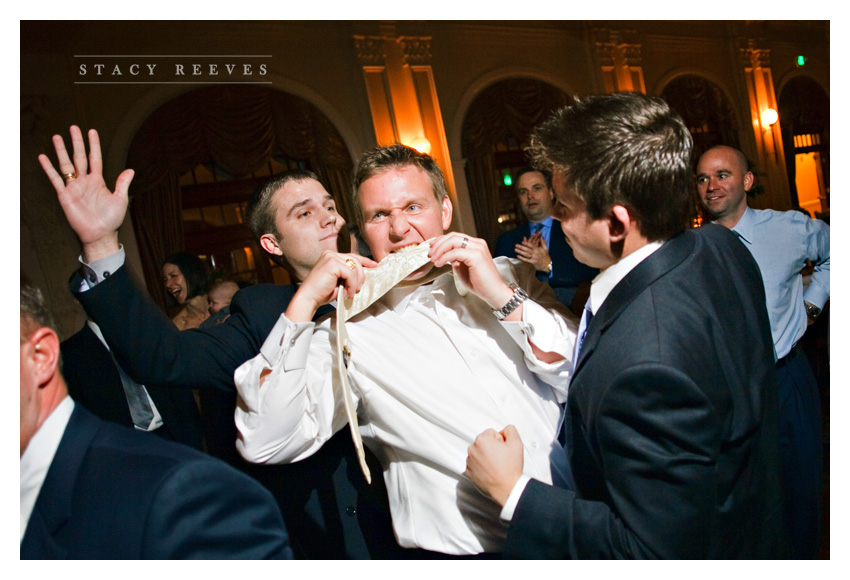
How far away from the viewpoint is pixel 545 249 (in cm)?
280

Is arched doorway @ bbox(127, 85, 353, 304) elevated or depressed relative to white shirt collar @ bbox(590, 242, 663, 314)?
elevated

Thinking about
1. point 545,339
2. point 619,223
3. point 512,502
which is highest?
point 619,223

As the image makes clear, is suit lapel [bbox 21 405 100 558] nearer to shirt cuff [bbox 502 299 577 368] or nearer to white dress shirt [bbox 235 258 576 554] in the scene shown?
white dress shirt [bbox 235 258 576 554]

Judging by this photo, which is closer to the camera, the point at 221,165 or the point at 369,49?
the point at 369,49

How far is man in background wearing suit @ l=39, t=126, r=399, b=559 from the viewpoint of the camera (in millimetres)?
1345

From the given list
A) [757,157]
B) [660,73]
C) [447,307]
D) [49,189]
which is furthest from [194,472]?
[757,157]

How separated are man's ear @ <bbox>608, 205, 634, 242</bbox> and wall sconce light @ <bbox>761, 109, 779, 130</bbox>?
2136 millimetres

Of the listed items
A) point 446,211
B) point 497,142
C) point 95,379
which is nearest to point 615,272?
point 446,211

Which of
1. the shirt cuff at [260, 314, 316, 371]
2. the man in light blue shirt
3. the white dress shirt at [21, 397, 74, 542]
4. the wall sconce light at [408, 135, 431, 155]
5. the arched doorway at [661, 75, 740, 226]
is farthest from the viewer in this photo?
the wall sconce light at [408, 135, 431, 155]

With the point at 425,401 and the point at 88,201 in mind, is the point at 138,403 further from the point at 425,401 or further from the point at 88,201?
the point at 425,401

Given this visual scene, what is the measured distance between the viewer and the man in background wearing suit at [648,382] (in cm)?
102

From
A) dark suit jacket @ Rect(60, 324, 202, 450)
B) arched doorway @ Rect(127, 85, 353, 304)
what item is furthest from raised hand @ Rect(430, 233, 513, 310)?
arched doorway @ Rect(127, 85, 353, 304)

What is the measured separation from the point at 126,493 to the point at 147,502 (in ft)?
0.15
